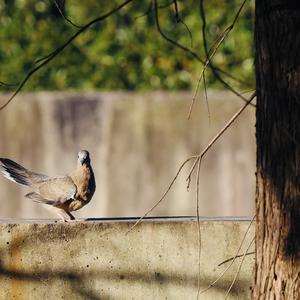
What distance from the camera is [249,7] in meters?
12.4

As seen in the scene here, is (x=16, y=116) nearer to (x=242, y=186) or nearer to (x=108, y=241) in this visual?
(x=242, y=186)

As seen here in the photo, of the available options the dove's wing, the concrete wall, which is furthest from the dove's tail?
the concrete wall

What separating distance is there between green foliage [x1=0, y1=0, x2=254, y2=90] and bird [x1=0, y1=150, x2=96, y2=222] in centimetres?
526

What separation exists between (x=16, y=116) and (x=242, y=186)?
2292mm

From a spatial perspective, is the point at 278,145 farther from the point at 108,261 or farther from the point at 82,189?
the point at 82,189

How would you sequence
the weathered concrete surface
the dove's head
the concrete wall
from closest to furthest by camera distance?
the weathered concrete surface
the dove's head
the concrete wall

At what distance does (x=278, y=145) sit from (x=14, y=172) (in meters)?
2.52

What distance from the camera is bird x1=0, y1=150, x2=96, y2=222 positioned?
6.79 m

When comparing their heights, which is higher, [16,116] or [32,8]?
[32,8]

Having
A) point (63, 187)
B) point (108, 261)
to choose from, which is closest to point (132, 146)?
point (63, 187)

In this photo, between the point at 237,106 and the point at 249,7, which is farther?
the point at 249,7

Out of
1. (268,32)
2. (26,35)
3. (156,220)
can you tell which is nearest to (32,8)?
(26,35)

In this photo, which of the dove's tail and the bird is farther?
the dove's tail

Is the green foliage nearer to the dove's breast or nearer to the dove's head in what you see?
the dove's head
